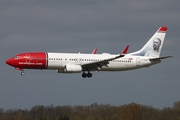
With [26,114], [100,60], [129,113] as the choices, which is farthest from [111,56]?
[26,114]

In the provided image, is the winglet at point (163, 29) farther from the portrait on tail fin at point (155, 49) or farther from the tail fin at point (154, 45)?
the portrait on tail fin at point (155, 49)

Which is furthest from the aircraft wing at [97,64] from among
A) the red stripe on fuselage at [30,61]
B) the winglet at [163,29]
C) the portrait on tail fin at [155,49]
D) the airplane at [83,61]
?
the winglet at [163,29]

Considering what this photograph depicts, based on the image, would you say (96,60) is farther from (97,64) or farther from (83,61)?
(83,61)

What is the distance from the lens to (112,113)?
169 meters

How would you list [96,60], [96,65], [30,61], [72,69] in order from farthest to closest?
1. [96,60]
2. [96,65]
3. [72,69]
4. [30,61]

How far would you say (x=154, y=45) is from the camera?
114 meters

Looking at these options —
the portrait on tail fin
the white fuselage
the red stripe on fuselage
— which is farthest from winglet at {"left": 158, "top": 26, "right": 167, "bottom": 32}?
the red stripe on fuselage

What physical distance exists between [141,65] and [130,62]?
2.34 meters

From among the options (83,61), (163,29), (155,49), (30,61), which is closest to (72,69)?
(83,61)

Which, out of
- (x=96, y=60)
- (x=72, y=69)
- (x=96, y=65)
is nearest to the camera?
(x=72, y=69)

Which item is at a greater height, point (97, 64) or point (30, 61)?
point (30, 61)

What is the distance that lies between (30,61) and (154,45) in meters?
24.0

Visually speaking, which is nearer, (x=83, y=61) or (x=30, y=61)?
(x=30, y=61)

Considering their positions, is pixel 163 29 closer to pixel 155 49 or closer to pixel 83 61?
pixel 155 49
